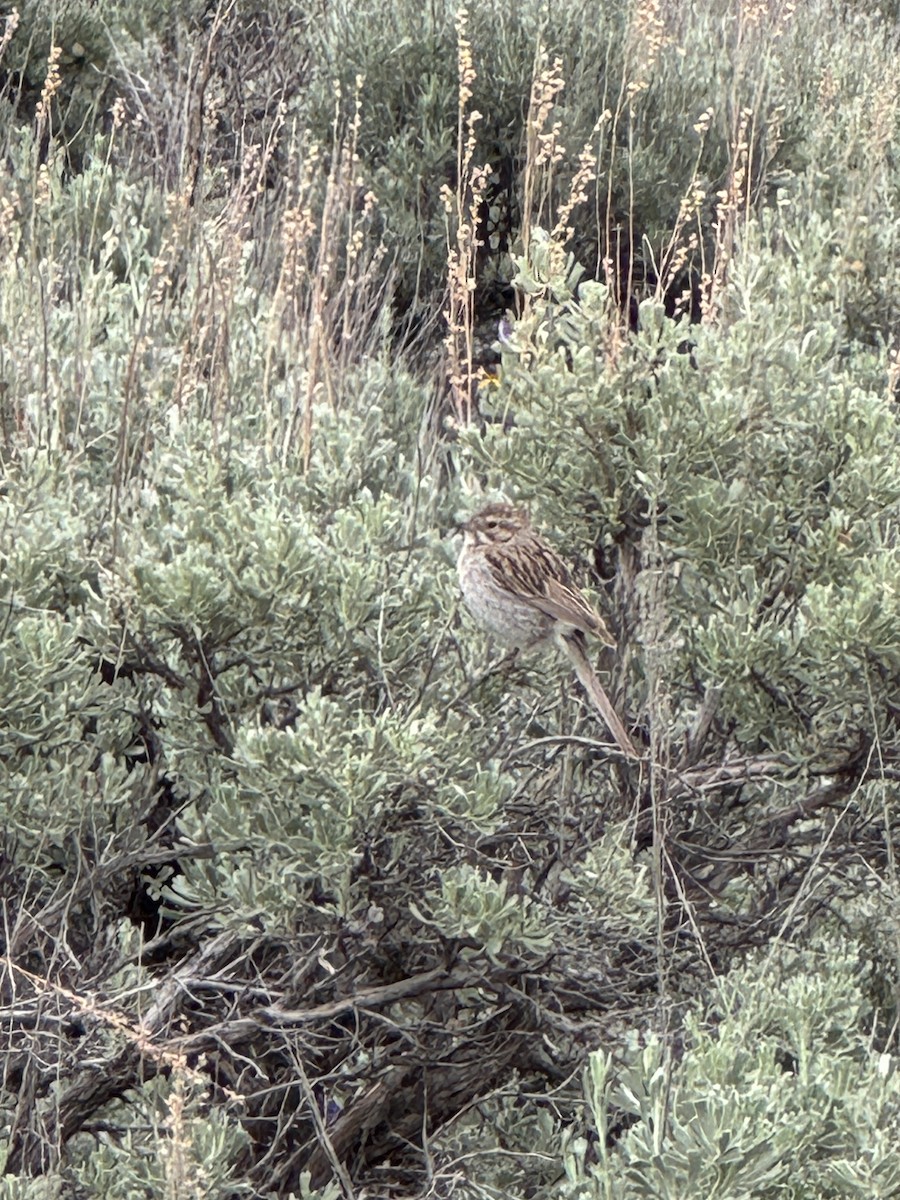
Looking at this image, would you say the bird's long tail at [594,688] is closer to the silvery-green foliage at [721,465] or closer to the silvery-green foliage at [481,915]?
the silvery-green foliage at [721,465]

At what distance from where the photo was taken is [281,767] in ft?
11.1

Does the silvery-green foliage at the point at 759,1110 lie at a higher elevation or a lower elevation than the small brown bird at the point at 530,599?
lower

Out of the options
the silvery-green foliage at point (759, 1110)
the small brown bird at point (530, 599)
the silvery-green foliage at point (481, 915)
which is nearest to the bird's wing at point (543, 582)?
the small brown bird at point (530, 599)

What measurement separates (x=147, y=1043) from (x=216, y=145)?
590 cm

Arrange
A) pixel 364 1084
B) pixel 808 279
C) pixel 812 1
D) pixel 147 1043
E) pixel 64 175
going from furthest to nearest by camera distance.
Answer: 1. pixel 812 1
2. pixel 64 175
3. pixel 808 279
4. pixel 364 1084
5. pixel 147 1043

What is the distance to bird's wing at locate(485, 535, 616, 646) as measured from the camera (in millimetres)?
3912

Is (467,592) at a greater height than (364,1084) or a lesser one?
greater

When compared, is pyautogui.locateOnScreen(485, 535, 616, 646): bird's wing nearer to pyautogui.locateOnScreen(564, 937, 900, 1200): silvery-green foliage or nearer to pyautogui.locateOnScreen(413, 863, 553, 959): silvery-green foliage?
pyautogui.locateOnScreen(413, 863, 553, 959): silvery-green foliage

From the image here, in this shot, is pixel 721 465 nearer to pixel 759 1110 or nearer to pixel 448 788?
pixel 448 788

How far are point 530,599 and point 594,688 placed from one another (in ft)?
0.76

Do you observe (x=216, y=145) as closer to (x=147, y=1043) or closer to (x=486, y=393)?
(x=486, y=393)

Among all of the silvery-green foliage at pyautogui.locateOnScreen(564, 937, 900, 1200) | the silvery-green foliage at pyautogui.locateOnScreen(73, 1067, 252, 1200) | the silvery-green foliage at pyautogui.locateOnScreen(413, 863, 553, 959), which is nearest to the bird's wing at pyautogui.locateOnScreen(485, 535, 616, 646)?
the silvery-green foliage at pyautogui.locateOnScreen(413, 863, 553, 959)

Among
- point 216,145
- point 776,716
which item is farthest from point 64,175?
point 776,716

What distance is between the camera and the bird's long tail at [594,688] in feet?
12.2
